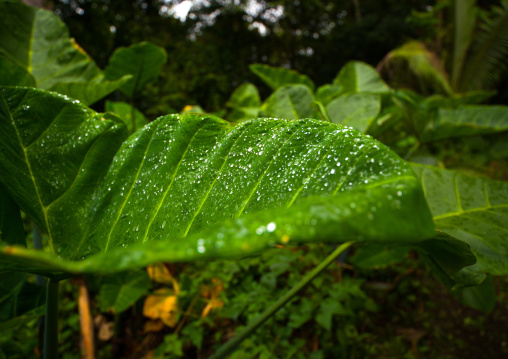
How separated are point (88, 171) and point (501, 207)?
0.74 metres

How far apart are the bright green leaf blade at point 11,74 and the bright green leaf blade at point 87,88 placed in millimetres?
90

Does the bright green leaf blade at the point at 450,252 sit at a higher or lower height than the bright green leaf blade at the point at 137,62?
lower

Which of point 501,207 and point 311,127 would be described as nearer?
point 311,127

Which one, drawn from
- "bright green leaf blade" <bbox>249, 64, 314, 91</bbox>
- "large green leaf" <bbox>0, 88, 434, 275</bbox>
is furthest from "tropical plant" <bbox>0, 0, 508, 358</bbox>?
"bright green leaf blade" <bbox>249, 64, 314, 91</bbox>

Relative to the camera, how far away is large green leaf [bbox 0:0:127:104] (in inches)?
29.6

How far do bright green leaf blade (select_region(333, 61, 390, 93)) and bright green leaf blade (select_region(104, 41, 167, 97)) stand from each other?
820 millimetres

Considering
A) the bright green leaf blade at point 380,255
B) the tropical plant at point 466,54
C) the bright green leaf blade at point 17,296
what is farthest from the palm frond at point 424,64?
the bright green leaf blade at point 17,296

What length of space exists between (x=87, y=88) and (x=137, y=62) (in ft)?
1.11

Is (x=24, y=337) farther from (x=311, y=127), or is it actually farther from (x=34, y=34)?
(x=311, y=127)

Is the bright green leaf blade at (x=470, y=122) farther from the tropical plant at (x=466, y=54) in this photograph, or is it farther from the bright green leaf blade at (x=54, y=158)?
the tropical plant at (x=466, y=54)

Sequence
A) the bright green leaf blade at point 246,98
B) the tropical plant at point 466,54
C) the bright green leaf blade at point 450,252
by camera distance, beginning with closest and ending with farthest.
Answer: the bright green leaf blade at point 450,252, the bright green leaf blade at point 246,98, the tropical plant at point 466,54

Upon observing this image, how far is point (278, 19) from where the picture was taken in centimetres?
691

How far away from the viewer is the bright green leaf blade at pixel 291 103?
34.3 inches

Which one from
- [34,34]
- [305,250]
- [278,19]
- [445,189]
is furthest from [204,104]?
[445,189]
